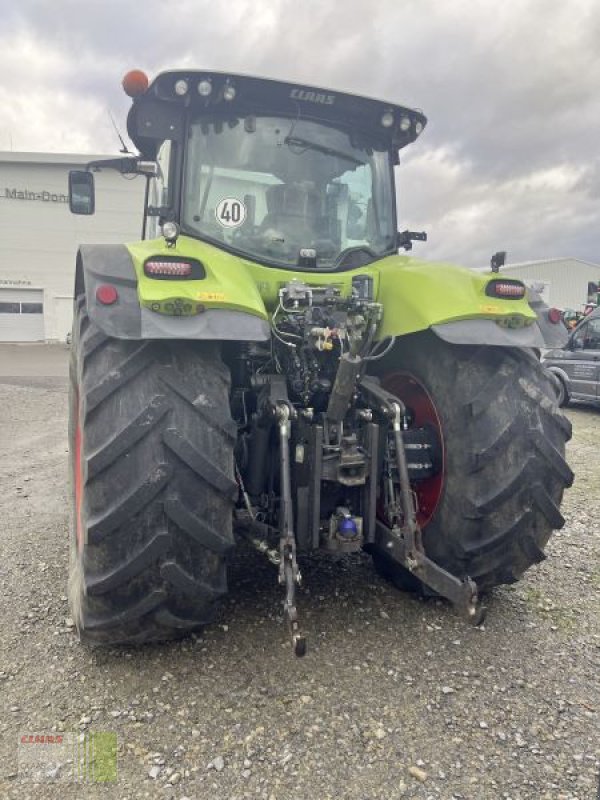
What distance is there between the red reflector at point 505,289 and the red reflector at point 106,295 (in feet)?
5.43

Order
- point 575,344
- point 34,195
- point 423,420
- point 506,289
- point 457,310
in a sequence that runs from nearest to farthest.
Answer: point 457,310 < point 506,289 < point 423,420 < point 575,344 < point 34,195

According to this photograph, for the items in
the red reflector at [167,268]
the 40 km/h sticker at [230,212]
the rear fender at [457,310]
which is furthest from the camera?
the 40 km/h sticker at [230,212]

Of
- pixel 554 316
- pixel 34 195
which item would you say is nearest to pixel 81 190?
pixel 554 316

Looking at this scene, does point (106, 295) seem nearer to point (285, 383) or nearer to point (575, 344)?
point (285, 383)

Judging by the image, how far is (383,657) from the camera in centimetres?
271

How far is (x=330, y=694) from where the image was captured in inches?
96.5

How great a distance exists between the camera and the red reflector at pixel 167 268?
2.42m

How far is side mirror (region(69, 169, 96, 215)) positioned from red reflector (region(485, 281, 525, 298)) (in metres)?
2.57

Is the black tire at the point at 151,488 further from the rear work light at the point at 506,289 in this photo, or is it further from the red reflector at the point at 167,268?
the rear work light at the point at 506,289

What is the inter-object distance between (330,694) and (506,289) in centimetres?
194

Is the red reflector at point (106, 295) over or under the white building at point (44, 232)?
under

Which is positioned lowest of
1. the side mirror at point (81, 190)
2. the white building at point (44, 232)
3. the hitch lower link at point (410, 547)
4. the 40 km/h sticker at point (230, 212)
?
the hitch lower link at point (410, 547)

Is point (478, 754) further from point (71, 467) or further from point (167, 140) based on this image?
point (167, 140)

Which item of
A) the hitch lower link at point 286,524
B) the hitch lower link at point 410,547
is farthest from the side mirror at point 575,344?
the hitch lower link at point 286,524
